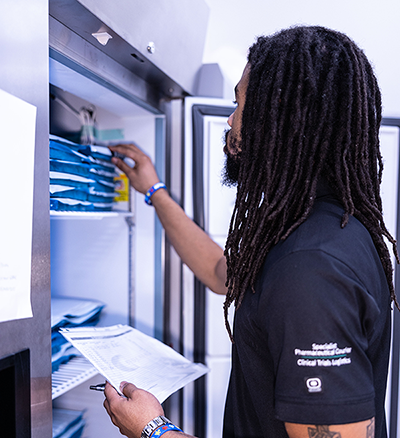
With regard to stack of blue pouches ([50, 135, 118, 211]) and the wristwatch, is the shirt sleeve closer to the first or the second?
the wristwatch

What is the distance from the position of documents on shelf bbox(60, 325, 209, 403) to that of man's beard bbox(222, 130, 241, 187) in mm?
551

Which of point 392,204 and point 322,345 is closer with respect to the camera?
point 322,345

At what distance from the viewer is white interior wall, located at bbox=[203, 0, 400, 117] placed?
1759mm

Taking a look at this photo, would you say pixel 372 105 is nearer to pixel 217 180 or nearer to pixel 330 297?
pixel 330 297

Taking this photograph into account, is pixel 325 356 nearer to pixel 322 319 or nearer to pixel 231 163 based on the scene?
pixel 322 319

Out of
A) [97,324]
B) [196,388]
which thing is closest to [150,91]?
[97,324]

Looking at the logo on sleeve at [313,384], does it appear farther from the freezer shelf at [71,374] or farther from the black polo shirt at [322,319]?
the freezer shelf at [71,374]

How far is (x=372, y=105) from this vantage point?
0.78 m

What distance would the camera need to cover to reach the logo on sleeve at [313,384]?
23.8 inches

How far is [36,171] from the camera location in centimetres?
68

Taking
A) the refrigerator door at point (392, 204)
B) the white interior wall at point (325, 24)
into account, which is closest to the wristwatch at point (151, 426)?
the refrigerator door at point (392, 204)

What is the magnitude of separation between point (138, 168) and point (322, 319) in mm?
990

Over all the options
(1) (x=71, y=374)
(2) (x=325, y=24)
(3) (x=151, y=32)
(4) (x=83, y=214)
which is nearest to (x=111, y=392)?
(1) (x=71, y=374)

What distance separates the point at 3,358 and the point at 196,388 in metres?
0.99
